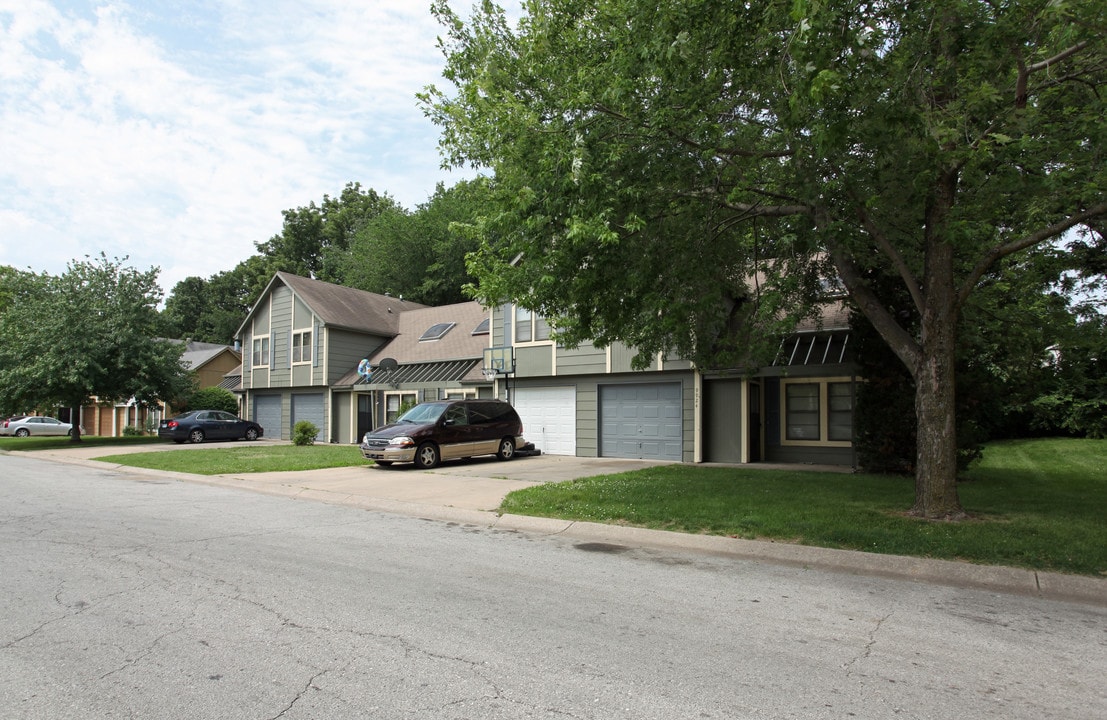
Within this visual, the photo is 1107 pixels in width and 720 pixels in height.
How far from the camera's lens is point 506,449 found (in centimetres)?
1886

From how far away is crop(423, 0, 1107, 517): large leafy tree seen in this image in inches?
300

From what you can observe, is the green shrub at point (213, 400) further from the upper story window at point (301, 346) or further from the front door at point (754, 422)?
the front door at point (754, 422)

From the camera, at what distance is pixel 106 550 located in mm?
7312

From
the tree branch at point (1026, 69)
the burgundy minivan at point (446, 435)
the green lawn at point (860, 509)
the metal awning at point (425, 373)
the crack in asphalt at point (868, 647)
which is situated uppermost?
the tree branch at point (1026, 69)

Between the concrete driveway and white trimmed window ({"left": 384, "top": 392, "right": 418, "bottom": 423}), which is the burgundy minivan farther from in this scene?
white trimmed window ({"left": 384, "top": 392, "right": 418, "bottom": 423})

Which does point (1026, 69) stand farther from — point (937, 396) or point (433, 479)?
point (433, 479)

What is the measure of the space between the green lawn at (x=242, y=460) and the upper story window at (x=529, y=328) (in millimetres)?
6215

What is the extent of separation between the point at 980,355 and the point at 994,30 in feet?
39.0

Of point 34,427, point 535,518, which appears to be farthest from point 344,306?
point 34,427

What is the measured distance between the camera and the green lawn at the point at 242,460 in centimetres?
1641

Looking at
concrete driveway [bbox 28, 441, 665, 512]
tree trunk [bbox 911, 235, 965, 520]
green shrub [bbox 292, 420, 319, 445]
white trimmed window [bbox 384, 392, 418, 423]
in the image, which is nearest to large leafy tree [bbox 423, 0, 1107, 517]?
tree trunk [bbox 911, 235, 965, 520]

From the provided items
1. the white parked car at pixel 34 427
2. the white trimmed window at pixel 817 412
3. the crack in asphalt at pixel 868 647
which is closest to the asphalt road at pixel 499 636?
the crack in asphalt at pixel 868 647

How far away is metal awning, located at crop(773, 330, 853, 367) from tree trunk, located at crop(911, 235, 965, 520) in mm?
7196

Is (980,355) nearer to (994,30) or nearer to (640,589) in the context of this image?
(994,30)
